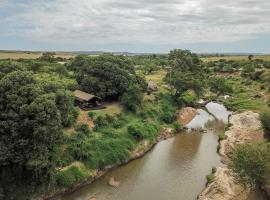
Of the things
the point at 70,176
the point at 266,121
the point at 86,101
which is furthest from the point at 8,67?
the point at 266,121

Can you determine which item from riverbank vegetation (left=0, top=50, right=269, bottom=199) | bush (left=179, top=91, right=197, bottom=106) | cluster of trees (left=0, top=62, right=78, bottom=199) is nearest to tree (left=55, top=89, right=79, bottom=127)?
riverbank vegetation (left=0, top=50, right=269, bottom=199)

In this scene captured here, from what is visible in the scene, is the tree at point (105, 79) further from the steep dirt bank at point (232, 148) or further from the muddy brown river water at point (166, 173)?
the steep dirt bank at point (232, 148)

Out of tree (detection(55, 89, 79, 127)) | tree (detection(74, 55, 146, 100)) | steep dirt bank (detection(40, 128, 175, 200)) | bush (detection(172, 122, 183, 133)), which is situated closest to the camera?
steep dirt bank (detection(40, 128, 175, 200))

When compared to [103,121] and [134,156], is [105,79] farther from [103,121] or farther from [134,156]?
[134,156]

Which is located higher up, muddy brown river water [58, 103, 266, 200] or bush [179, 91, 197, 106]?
bush [179, 91, 197, 106]

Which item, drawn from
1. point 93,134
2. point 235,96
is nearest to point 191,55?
point 235,96

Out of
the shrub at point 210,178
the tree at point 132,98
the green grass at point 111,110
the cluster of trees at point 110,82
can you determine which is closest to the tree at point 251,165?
the shrub at point 210,178

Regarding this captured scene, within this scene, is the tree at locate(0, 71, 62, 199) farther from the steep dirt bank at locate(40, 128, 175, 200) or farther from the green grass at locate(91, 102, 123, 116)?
the green grass at locate(91, 102, 123, 116)
